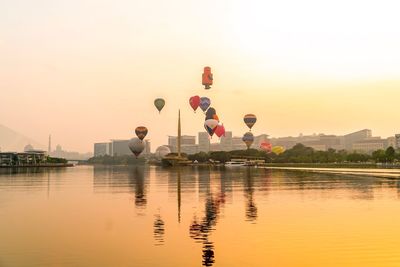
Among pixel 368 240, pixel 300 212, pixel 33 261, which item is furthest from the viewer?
pixel 300 212

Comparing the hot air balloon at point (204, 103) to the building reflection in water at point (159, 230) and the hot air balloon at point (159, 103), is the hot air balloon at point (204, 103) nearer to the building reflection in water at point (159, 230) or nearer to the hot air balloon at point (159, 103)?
the hot air balloon at point (159, 103)

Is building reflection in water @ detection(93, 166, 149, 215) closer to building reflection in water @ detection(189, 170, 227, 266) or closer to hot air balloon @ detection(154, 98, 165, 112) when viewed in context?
building reflection in water @ detection(189, 170, 227, 266)

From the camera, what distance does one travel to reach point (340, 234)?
2434 centimetres

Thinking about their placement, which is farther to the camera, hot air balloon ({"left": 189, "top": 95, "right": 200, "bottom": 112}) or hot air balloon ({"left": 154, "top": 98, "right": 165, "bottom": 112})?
hot air balloon ({"left": 154, "top": 98, "right": 165, "bottom": 112})

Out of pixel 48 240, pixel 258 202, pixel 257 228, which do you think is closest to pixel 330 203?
pixel 258 202

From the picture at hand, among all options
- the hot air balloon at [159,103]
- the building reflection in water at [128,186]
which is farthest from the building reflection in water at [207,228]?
the hot air balloon at [159,103]

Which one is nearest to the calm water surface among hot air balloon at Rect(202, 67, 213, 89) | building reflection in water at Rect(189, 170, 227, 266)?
building reflection in water at Rect(189, 170, 227, 266)

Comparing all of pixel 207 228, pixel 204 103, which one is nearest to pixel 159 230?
pixel 207 228

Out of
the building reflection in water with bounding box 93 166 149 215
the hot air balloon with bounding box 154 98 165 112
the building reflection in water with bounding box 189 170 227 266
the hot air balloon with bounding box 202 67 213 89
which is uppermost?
the hot air balloon with bounding box 202 67 213 89

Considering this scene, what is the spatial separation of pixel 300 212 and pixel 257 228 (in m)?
8.39

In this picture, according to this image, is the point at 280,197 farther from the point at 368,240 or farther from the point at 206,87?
the point at 206,87

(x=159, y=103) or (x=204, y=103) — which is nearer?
(x=159, y=103)

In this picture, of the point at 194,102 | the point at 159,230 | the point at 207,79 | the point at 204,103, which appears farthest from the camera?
the point at 204,103

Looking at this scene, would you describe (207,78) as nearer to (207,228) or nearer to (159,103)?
(159,103)
